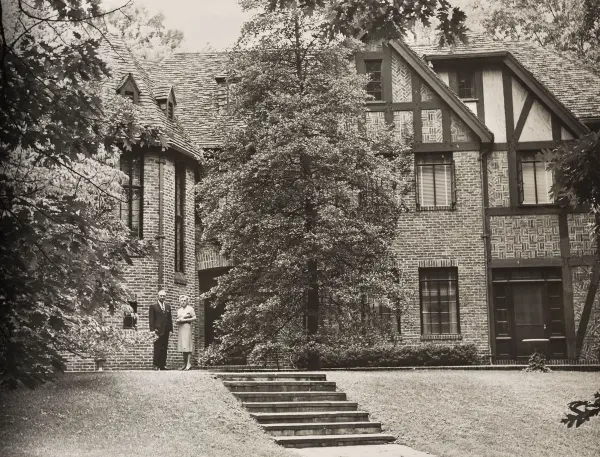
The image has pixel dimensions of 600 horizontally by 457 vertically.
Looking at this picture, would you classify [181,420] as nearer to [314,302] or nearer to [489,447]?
[489,447]

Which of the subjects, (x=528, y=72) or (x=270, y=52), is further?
(x=528, y=72)

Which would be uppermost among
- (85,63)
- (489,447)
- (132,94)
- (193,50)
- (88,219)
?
(193,50)

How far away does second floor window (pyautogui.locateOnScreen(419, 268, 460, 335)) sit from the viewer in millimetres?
20953

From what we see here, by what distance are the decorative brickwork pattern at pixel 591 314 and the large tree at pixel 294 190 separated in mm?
5658

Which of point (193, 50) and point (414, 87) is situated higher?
point (193, 50)

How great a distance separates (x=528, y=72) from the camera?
69.5 ft

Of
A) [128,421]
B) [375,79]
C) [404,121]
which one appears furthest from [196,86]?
[128,421]

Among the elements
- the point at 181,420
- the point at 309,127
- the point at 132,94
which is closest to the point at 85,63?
the point at 181,420

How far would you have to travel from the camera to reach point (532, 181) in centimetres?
2159

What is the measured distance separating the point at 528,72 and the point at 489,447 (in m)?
11.6

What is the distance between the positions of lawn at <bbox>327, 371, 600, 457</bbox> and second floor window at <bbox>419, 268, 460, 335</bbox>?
417cm

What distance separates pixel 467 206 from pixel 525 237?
1.53 metres

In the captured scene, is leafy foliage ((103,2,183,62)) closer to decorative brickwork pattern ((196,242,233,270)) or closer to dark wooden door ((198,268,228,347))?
decorative brickwork pattern ((196,242,233,270))

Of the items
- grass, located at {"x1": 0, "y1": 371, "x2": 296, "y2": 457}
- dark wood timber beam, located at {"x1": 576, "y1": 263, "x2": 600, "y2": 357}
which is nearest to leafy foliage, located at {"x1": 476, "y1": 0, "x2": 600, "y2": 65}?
dark wood timber beam, located at {"x1": 576, "y1": 263, "x2": 600, "y2": 357}
